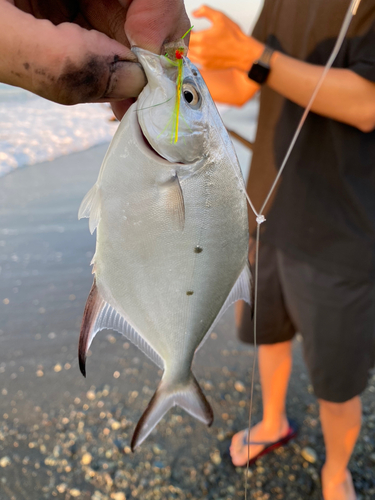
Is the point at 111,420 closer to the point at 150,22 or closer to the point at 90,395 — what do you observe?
the point at 90,395

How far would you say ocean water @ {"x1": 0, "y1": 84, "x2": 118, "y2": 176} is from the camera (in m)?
7.21

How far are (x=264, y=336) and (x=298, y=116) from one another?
1.25m

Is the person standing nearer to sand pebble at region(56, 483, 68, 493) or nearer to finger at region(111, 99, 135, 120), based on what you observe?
finger at region(111, 99, 135, 120)

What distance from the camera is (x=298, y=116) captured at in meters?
2.01

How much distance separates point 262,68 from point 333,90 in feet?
→ 1.11

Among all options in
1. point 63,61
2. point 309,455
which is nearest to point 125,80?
point 63,61

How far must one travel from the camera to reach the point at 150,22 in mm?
974

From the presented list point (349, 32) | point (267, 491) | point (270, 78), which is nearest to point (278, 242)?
point (270, 78)

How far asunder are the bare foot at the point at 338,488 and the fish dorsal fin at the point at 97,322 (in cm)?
169

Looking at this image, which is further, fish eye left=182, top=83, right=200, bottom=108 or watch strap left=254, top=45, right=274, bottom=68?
watch strap left=254, top=45, right=274, bottom=68

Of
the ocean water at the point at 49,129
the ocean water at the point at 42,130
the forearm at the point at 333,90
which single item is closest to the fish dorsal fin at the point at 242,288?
the forearm at the point at 333,90

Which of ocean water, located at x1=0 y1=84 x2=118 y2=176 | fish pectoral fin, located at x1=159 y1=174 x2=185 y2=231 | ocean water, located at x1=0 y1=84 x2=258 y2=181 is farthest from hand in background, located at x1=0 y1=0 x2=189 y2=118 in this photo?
ocean water, located at x1=0 y1=84 x2=118 y2=176

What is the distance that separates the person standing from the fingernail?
1.09 m

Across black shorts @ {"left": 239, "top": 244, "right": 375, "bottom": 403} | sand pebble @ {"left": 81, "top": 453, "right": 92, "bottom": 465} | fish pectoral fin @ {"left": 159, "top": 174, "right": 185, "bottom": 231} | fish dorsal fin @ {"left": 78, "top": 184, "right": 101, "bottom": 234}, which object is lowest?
sand pebble @ {"left": 81, "top": 453, "right": 92, "bottom": 465}
